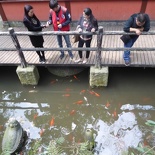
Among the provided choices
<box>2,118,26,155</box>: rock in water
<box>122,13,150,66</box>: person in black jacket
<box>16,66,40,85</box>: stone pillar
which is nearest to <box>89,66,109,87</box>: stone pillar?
<box>122,13,150,66</box>: person in black jacket

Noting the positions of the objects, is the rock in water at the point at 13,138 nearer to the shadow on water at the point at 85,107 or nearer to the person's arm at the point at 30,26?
the shadow on water at the point at 85,107

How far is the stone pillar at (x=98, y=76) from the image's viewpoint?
480cm

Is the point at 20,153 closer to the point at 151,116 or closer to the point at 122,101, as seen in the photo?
the point at 122,101

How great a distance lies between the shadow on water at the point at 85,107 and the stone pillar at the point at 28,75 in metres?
0.20

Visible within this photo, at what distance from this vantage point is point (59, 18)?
14.6 ft

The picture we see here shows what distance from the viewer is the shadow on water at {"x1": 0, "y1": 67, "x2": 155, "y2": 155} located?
4227 mm

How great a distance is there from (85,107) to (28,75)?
1713mm

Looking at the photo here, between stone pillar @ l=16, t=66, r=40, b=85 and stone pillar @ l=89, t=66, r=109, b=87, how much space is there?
1.48 meters

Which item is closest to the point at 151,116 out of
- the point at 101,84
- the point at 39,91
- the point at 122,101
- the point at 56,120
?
the point at 122,101

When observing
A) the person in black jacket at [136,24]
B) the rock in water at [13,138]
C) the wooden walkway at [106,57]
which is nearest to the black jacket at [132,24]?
the person in black jacket at [136,24]

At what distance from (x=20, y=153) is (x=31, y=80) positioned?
6.35ft

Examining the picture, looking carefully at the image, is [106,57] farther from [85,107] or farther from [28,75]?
[28,75]

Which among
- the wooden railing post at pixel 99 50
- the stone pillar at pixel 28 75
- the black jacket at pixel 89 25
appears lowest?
the stone pillar at pixel 28 75

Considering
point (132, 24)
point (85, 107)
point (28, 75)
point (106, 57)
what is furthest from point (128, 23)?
point (28, 75)
